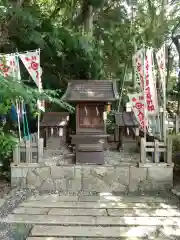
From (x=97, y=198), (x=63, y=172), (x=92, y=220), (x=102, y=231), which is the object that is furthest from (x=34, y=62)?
(x=102, y=231)

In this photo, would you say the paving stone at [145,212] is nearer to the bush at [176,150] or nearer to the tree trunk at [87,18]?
the bush at [176,150]

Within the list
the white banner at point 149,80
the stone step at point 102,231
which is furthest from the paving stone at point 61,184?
the white banner at point 149,80

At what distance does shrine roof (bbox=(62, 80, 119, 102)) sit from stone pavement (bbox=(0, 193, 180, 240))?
2.33m

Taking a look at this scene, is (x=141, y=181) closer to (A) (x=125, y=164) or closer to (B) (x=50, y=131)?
(A) (x=125, y=164)

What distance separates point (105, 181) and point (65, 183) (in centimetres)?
94

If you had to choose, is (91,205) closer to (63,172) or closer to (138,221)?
(138,221)

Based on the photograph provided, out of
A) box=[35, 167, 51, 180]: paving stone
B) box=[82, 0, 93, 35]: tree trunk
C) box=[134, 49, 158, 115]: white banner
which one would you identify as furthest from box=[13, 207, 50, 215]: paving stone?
box=[82, 0, 93, 35]: tree trunk

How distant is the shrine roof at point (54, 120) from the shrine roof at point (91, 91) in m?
1.40

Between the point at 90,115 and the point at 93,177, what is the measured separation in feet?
5.44

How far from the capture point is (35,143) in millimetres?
6707

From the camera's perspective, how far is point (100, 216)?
499 centimetres

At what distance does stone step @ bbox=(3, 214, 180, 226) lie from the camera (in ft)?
15.3

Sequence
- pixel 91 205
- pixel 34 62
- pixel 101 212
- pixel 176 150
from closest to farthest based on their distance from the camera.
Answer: pixel 101 212 < pixel 91 205 < pixel 34 62 < pixel 176 150

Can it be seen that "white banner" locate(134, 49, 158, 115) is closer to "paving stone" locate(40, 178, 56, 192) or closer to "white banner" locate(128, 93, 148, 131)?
"white banner" locate(128, 93, 148, 131)
